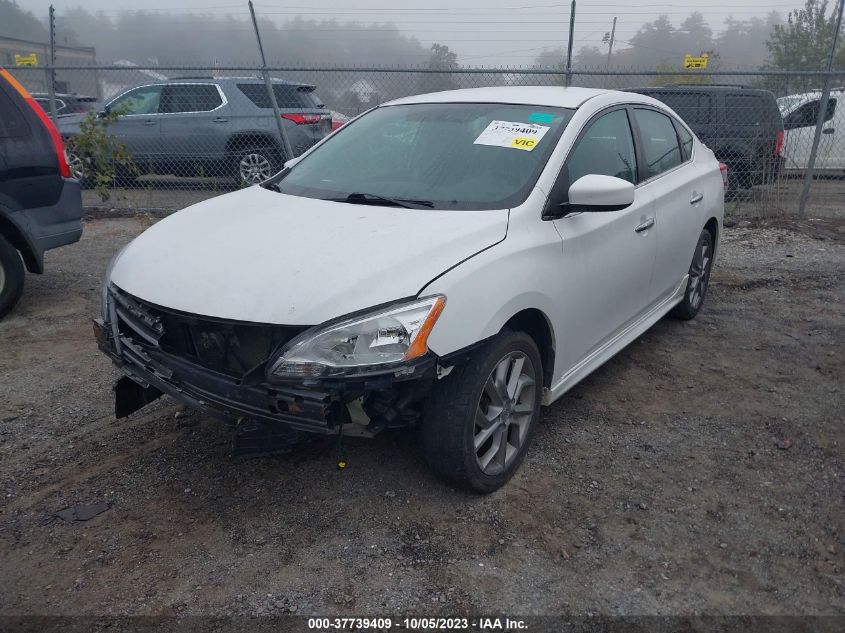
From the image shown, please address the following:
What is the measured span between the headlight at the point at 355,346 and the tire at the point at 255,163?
8055 millimetres

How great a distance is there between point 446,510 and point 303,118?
320 inches

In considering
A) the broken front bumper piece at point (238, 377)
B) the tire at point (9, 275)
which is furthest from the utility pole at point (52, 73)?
the broken front bumper piece at point (238, 377)

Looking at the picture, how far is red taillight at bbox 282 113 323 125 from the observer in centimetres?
999

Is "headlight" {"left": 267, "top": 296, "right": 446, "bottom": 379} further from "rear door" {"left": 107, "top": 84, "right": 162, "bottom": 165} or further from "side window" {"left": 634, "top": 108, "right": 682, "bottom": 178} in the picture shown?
"rear door" {"left": 107, "top": 84, "right": 162, "bottom": 165}

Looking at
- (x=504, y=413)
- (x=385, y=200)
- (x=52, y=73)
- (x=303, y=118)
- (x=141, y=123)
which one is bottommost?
(x=504, y=413)

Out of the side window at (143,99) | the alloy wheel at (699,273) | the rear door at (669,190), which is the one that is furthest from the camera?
the side window at (143,99)

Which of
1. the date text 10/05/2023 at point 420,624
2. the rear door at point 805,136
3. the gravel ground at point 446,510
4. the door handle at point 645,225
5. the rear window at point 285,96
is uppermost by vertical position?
the rear window at point 285,96

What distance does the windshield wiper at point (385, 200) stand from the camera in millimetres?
3367

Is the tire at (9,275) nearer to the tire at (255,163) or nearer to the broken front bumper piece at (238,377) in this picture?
the broken front bumper piece at (238,377)

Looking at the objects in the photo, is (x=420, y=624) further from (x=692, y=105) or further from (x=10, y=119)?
(x=692, y=105)

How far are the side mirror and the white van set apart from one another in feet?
21.7

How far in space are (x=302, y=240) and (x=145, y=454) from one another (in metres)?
1.34

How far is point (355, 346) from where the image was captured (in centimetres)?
260

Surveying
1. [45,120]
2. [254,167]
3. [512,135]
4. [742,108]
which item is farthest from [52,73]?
[742,108]
